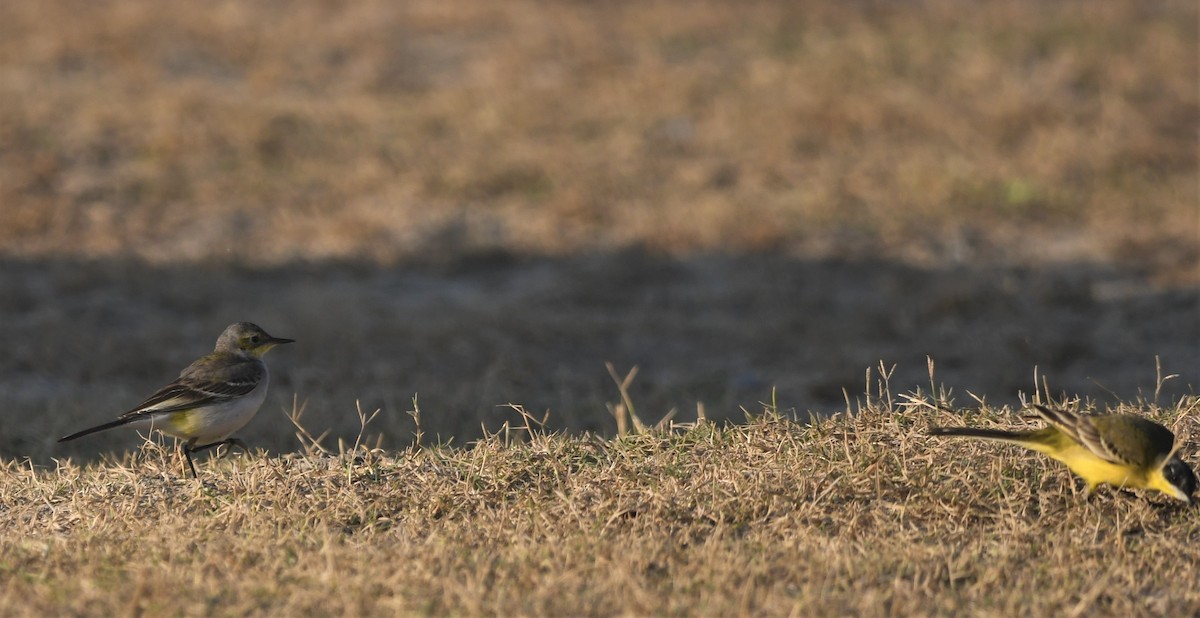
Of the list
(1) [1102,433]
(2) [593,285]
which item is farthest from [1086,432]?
(2) [593,285]

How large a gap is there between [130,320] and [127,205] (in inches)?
114

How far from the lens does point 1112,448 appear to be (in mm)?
5219

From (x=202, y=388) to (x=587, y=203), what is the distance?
7.43 metres

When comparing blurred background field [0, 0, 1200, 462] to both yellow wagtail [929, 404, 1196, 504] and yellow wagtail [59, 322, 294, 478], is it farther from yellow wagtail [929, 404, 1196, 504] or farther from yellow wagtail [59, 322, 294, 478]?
yellow wagtail [929, 404, 1196, 504]

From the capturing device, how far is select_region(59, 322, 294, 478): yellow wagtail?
245 inches

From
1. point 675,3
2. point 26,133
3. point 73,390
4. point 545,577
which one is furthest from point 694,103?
point 545,577

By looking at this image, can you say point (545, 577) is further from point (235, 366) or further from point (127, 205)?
point (127, 205)

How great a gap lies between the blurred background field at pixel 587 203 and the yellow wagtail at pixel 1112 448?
2.52 m

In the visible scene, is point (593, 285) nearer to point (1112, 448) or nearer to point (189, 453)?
point (189, 453)

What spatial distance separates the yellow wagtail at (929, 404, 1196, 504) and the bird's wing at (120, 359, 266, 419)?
3.14 metres

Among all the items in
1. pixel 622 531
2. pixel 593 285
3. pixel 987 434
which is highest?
pixel 987 434

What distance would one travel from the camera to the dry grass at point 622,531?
4676 mm

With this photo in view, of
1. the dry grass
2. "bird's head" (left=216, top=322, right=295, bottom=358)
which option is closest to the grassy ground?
the dry grass

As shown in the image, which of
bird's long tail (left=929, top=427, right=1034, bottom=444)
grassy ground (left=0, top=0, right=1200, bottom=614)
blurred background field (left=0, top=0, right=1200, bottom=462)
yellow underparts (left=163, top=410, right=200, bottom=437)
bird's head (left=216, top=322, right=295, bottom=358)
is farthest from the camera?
blurred background field (left=0, top=0, right=1200, bottom=462)
